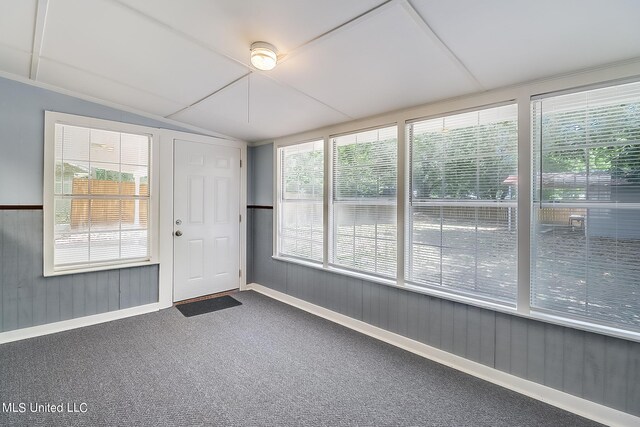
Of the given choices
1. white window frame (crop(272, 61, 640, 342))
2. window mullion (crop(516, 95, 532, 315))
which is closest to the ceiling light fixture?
white window frame (crop(272, 61, 640, 342))

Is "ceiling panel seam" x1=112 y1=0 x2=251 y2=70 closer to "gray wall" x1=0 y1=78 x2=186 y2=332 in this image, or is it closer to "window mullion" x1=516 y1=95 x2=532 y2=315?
"gray wall" x1=0 y1=78 x2=186 y2=332

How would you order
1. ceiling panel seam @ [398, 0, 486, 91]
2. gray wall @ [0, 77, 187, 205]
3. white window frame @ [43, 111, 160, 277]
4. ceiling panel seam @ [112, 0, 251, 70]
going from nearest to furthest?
ceiling panel seam @ [398, 0, 486, 91] → ceiling panel seam @ [112, 0, 251, 70] → gray wall @ [0, 77, 187, 205] → white window frame @ [43, 111, 160, 277]

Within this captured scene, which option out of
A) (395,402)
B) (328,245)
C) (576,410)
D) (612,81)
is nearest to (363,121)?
(328,245)

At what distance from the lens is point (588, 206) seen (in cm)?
187

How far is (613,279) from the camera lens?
5.87 ft

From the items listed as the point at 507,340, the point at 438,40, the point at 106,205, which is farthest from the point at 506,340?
the point at 106,205

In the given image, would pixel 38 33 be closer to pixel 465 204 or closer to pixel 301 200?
pixel 301 200

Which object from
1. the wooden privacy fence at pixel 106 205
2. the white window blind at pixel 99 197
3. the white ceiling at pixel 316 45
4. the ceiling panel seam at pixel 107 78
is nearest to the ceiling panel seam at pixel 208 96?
the white ceiling at pixel 316 45

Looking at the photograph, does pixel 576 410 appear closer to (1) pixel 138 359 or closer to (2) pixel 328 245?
(2) pixel 328 245

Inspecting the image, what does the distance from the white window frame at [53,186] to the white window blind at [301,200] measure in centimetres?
150

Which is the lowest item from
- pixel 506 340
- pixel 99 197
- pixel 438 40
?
pixel 506 340

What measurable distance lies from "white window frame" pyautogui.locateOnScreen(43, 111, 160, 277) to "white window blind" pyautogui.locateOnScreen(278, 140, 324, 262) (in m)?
1.50

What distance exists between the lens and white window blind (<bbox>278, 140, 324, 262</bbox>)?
3.51 meters

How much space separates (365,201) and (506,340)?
1.64 metres
